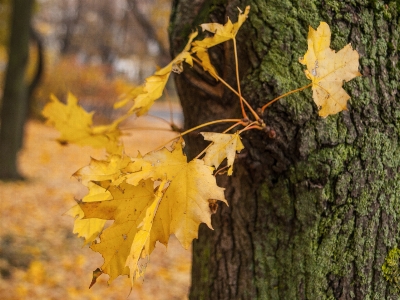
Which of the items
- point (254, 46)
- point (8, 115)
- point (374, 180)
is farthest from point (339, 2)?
point (8, 115)

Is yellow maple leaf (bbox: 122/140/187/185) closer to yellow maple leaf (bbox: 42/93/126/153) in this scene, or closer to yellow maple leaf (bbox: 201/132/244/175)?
yellow maple leaf (bbox: 201/132/244/175)

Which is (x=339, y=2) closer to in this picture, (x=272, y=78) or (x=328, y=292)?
(x=272, y=78)

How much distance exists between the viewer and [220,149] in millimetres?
852

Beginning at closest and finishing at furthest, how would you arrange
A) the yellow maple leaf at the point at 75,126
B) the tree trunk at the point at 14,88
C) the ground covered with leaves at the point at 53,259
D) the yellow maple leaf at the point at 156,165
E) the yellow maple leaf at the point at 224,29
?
1. the yellow maple leaf at the point at 156,165
2. the yellow maple leaf at the point at 224,29
3. the yellow maple leaf at the point at 75,126
4. the ground covered with leaves at the point at 53,259
5. the tree trunk at the point at 14,88

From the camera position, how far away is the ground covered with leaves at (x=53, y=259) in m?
3.49

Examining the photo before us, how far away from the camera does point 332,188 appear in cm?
104

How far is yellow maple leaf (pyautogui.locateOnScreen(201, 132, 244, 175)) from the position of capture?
0.84m

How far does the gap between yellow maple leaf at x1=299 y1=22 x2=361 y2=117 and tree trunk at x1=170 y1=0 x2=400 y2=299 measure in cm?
19

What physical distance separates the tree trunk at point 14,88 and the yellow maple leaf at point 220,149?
633 centimetres

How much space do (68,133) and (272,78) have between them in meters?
0.62

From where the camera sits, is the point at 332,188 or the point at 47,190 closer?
the point at 332,188

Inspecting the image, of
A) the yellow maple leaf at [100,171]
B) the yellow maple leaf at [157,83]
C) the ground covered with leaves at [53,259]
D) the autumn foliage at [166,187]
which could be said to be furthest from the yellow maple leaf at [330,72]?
the ground covered with leaves at [53,259]

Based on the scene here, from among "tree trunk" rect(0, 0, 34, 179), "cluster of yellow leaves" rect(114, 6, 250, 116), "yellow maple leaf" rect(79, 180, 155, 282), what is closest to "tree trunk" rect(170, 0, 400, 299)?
"cluster of yellow leaves" rect(114, 6, 250, 116)

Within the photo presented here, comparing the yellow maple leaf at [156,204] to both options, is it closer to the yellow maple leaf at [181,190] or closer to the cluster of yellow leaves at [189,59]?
the yellow maple leaf at [181,190]
